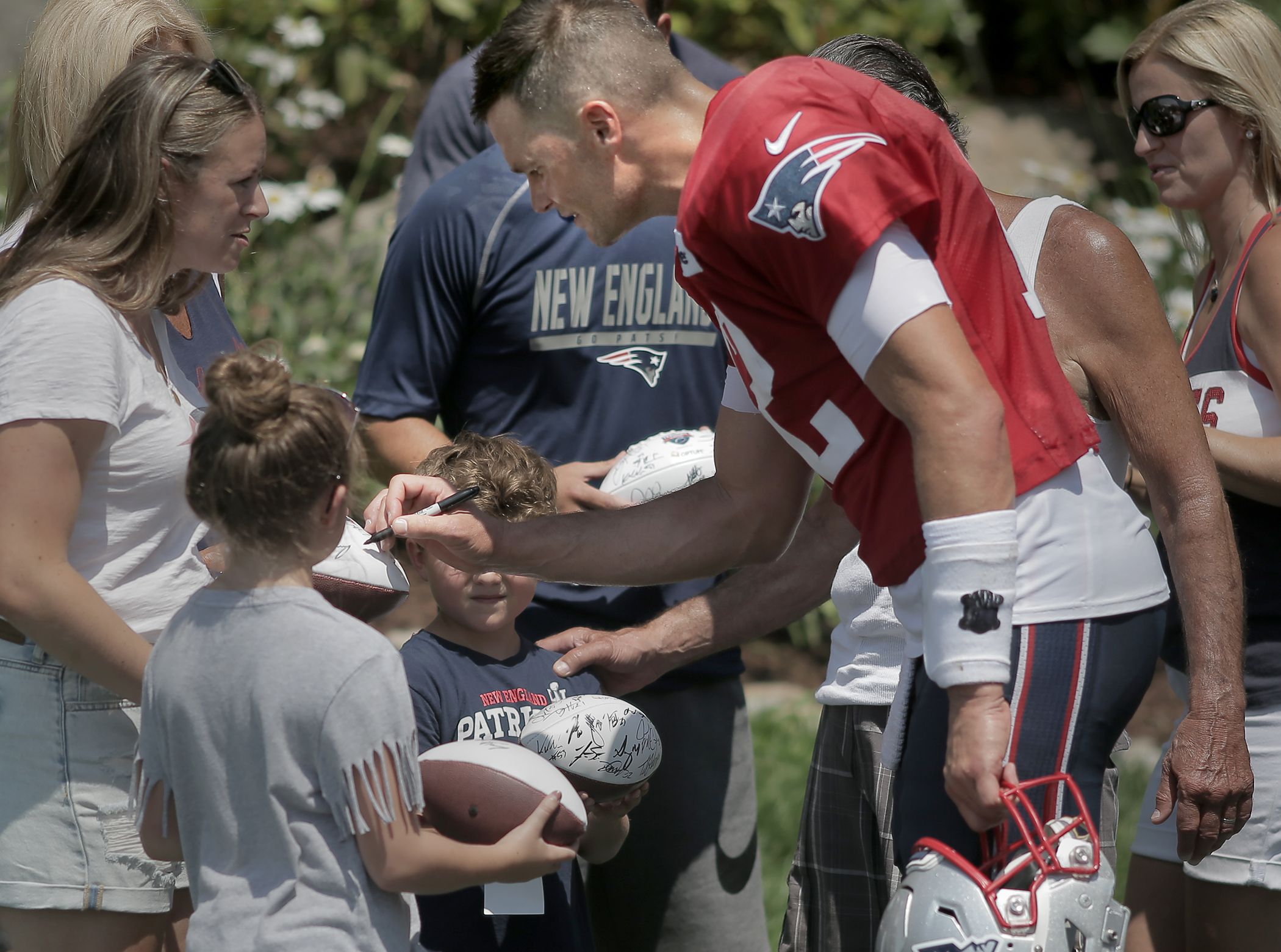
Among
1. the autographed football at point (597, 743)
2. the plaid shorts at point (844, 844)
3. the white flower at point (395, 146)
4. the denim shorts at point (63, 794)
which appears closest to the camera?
the denim shorts at point (63, 794)

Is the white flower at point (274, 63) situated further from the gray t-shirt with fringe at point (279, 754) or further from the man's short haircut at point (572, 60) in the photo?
the gray t-shirt with fringe at point (279, 754)

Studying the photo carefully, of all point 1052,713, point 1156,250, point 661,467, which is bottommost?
Result: point 1156,250

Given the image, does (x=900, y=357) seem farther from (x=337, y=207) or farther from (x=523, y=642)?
(x=337, y=207)

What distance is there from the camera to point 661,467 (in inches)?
133

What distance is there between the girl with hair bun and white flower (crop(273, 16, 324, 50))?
19.6 feet

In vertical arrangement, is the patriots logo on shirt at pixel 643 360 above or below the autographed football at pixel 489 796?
above

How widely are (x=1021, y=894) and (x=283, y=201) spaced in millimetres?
5548

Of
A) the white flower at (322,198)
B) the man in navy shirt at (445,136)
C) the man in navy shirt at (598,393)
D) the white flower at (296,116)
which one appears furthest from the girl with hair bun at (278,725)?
the white flower at (296,116)

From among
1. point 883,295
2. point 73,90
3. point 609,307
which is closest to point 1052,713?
point 883,295

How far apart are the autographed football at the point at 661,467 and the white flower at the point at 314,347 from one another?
3285 millimetres

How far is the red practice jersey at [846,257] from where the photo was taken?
2.11 meters

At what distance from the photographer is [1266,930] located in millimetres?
3090

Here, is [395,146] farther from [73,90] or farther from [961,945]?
[961,945]

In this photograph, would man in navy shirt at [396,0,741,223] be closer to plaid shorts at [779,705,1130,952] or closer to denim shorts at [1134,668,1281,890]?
plaid shorts at [779,705,1130,952]
